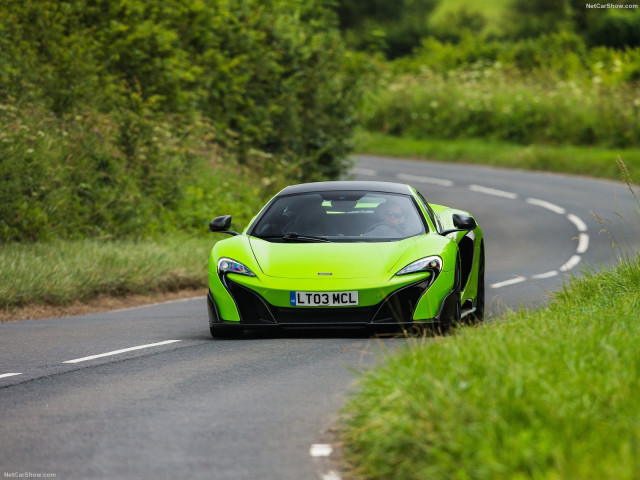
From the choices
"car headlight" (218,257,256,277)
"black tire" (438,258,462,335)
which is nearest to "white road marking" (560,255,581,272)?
"black tire" (438,258,462,335)

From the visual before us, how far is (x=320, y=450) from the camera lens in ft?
20.7

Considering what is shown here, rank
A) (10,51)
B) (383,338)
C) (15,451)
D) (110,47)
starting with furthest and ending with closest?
(110,47)
(10,51)
(383,338)
(15,451)

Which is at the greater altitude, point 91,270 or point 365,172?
point 91,270

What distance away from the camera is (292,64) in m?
28.2

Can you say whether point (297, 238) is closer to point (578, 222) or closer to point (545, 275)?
point (545, 275)

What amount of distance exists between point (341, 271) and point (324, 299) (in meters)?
0.29

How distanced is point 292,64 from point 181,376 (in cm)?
2025

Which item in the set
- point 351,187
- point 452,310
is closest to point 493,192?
point 351,187

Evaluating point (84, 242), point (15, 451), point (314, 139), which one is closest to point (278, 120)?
point (314, 139)

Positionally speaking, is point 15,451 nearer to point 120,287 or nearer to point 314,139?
point 120,287

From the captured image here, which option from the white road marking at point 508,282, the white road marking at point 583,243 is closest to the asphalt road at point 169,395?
the white road marking at point 508,282

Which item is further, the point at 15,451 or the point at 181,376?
the point at 181,376

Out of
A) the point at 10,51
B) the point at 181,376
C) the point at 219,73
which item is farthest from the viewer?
the point at 219,73

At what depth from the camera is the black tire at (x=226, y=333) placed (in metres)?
10.5
